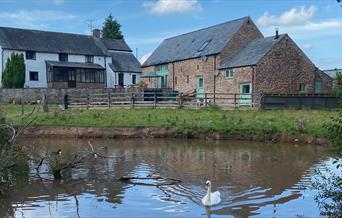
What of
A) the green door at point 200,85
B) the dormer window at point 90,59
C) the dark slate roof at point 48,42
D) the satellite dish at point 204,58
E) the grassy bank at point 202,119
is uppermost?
the dark slate roof at point 48,42

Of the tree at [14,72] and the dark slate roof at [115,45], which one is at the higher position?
the dark slate roof at [115,45]

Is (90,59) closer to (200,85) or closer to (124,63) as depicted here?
(124,63)

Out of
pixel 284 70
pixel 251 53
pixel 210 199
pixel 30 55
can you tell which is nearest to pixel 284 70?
pixel 284 70

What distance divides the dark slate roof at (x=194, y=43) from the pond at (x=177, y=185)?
2242cm

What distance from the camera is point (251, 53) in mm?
38375

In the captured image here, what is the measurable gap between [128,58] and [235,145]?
3999 cm

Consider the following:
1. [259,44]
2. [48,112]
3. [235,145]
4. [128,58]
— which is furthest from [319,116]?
[128,58]

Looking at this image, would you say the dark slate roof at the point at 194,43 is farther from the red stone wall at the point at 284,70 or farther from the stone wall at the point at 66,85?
the stone wall at the point at 66,85

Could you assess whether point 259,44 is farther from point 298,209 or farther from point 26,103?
point 298,209

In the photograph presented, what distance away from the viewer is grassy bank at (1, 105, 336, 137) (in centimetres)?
2558

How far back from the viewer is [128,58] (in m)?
61.0

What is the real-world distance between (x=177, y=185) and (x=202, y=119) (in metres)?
14.7

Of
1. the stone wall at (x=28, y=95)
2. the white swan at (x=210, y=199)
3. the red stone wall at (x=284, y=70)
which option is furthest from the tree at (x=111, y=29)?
the white swan at (x=210, y=199)

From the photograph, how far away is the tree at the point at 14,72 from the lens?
155ft
